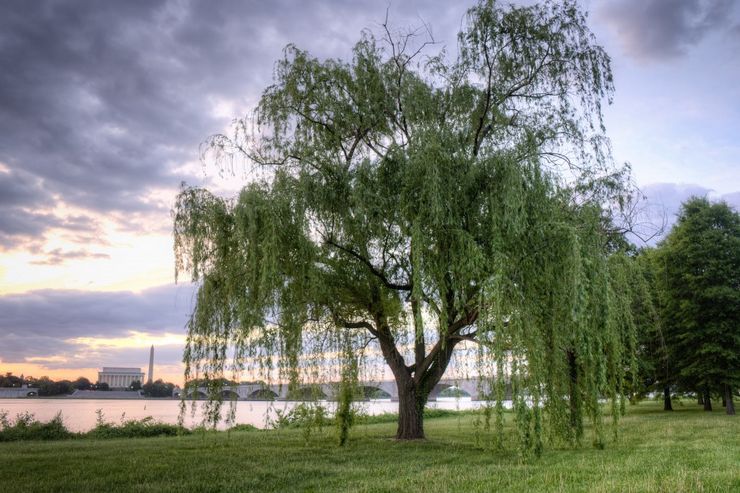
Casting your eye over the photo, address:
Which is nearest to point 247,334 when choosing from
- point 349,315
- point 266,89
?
point 349,315

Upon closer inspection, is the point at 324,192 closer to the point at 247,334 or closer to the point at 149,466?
the point at 247,334

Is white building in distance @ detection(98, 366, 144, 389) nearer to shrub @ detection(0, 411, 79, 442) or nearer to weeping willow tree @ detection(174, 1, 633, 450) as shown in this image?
shrub @ detection(0, 411, 79, 442)

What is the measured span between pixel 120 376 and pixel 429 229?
319ft

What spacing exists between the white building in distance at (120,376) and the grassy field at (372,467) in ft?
289

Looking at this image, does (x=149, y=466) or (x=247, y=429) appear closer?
(x=149, y=466)

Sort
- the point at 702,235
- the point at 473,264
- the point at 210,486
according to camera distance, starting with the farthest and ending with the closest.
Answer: the point at 702,235
the point at 473,264
the point at 210,486

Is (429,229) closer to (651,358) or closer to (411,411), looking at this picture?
(411,411)

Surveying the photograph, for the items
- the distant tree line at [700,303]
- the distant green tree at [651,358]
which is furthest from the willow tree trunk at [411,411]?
the distant green tree at [651,358]

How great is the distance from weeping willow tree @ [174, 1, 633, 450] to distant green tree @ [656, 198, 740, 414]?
48.7ft

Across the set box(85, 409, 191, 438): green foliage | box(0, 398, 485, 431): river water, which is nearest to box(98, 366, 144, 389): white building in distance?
box(0, 398, 485, 431): river water

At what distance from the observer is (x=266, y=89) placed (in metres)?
12.8

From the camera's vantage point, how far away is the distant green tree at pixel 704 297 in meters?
24.0

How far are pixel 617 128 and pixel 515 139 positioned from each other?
7.20 ft

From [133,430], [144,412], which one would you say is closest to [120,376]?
[144,412]
